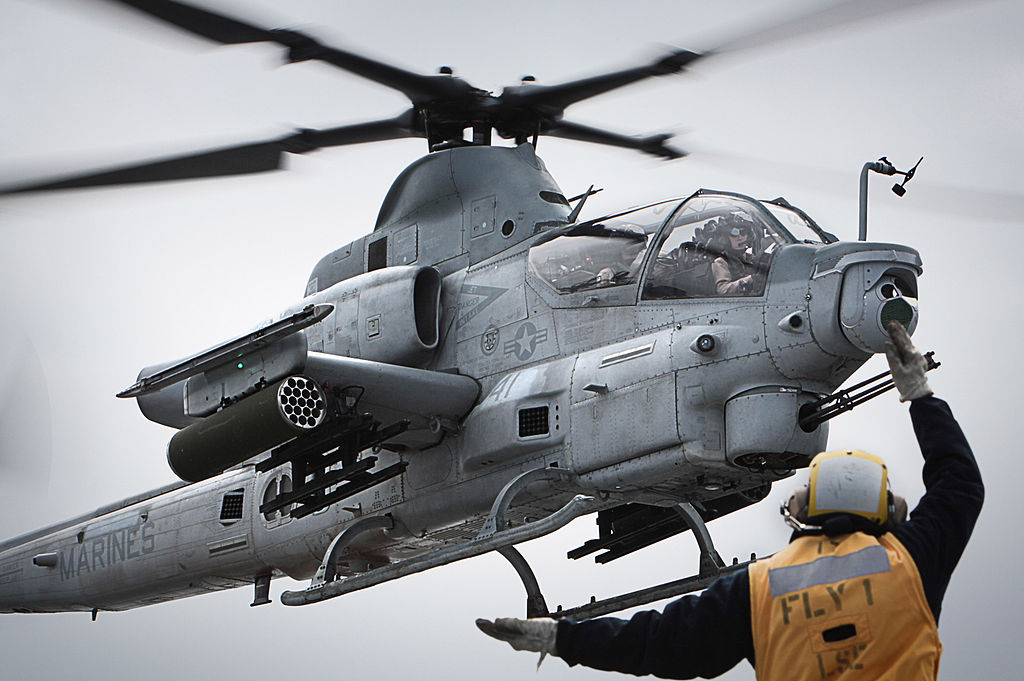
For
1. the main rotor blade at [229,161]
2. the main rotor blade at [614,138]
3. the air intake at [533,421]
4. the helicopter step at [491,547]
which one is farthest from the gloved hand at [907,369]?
the main rotor blade at [614,138]

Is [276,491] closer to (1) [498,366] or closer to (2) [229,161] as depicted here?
(1) [498,366]

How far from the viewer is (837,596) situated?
2783 millimetres

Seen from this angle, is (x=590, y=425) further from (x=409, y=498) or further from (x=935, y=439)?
(x=935, y=439)

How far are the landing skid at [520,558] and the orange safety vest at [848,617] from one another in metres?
4.38

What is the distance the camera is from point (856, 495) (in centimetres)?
290

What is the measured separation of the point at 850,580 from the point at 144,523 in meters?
8.74

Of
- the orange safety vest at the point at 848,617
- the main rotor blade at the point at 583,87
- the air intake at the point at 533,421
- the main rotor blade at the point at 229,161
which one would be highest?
the main rotor blade at the point at 583,87

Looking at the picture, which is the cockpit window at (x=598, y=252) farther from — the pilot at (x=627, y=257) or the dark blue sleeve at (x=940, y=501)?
the dark blue sleeve at (x=940, y=501)

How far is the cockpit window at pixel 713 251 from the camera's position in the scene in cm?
725

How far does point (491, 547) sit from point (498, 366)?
1.50 metres

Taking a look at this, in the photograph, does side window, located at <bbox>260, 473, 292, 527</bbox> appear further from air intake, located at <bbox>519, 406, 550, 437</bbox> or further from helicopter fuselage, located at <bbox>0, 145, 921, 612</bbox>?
air intake, located at <bbox>519, 406, 550, 437</bbox>

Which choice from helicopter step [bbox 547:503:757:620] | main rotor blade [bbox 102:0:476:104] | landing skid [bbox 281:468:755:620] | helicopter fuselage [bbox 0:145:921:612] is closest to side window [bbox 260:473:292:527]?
helicopter fuselage [bbox 0:145:921:612]

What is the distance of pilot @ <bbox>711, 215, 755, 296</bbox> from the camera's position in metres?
7.21

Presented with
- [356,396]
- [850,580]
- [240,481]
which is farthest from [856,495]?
[240,481]
